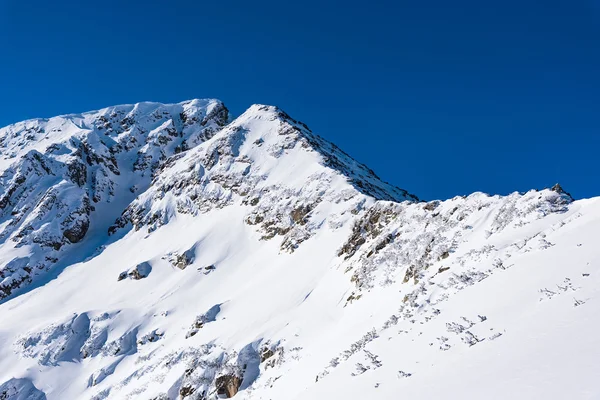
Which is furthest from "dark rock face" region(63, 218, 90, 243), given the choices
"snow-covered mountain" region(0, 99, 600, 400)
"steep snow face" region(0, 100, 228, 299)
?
"snow-covered mountain" region(0, 99, 600, 400)

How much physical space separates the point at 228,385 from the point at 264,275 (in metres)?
16.0

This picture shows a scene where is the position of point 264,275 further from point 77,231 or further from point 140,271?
point 77,231

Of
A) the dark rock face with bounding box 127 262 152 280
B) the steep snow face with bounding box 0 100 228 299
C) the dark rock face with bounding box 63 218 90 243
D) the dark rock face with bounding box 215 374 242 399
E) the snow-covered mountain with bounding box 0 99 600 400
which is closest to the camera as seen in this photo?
the snow-covered mountain with bounding box 0 99 600 400

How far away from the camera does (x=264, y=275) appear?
4706cm

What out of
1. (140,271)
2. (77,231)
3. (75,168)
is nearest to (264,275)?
(140,271)

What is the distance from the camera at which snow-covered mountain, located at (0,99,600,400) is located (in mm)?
9203

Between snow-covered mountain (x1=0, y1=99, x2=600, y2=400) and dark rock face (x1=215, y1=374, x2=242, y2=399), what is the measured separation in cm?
11

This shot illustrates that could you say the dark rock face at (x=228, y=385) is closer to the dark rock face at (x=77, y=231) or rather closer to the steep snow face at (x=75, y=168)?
the steep snow face at (x=75, y=168)

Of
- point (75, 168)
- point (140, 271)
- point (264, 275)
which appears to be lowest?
point (140, 271)

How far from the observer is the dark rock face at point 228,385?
31.7 meters

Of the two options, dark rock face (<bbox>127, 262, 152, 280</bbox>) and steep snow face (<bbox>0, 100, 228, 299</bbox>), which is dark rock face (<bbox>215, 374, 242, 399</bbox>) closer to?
dark rock face (<bbox>127, 262, 152, 280</bbox>)

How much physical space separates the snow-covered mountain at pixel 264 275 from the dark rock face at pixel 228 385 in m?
0.11

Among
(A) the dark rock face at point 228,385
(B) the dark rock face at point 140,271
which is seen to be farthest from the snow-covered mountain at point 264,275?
(B) the dark rock face at point 140,271

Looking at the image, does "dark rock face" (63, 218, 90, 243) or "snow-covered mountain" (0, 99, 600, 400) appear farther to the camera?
"dark rock face" (63, 218, 90, 243)
